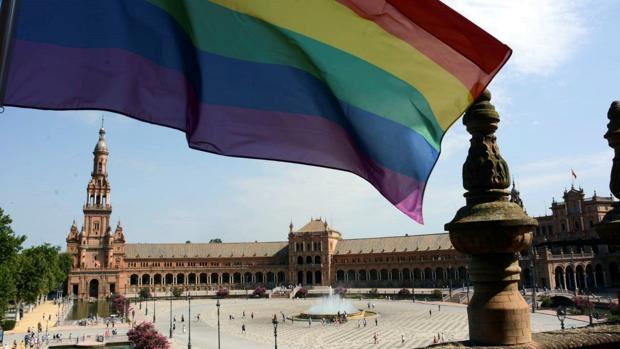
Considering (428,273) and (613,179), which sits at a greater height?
(613,179)

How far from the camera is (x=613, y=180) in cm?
688

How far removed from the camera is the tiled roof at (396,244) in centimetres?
10388

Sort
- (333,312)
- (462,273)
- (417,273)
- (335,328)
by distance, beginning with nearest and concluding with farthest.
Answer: (335,328), (333,312), (462,273), (417,273)

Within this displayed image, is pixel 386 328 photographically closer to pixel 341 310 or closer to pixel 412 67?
pixel 341 310

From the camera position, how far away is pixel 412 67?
4.62 meters

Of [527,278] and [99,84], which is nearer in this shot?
→ [99,84]

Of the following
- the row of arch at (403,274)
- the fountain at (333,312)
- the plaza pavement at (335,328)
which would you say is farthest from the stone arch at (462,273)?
the fountain at (333,312)

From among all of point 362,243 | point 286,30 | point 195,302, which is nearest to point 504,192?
point 286,30

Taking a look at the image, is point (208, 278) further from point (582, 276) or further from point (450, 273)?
point (582, 276)

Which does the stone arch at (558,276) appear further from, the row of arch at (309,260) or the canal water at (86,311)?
the canal water at (86,311)

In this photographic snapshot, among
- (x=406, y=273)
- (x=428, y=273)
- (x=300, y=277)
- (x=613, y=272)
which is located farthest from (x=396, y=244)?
(x=613, y=272)

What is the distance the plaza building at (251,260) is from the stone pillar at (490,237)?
9376 centimetres

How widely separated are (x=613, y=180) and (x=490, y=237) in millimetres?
3246

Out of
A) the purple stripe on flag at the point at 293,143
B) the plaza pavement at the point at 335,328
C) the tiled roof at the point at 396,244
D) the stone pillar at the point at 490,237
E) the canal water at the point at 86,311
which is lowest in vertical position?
the plaza pavement at the point at 335,328
